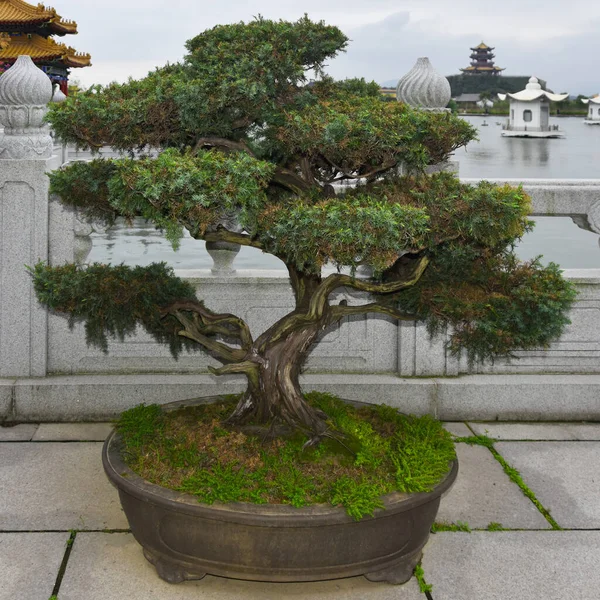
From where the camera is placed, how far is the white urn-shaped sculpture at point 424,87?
5066 mm

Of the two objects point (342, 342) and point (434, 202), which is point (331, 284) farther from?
point (342, 342)

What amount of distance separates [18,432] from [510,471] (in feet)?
9.83

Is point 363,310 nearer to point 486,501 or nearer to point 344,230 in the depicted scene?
point 344,230

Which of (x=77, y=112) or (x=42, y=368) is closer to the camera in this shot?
(x=77, y=112)

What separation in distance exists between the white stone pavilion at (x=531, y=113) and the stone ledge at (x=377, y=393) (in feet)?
216

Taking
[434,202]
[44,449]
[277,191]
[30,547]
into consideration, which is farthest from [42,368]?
[434,202]

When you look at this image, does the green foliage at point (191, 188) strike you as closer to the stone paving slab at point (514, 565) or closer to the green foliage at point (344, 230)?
the green foliage at point (344, 230)

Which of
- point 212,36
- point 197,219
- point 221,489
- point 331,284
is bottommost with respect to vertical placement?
point 221,489

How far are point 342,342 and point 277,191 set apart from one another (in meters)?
1.86

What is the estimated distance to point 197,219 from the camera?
3.09 m

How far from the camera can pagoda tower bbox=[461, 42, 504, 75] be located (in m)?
113

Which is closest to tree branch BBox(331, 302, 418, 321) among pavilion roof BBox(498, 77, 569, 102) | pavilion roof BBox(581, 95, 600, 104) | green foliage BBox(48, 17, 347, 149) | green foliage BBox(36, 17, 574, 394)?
green foliage BBox(36, 17, 574, 394)

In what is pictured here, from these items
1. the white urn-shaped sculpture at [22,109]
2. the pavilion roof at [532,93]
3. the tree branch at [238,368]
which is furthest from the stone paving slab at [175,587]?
the pavilion roof at [532,93]

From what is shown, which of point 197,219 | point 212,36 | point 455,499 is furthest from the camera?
point 455,499
